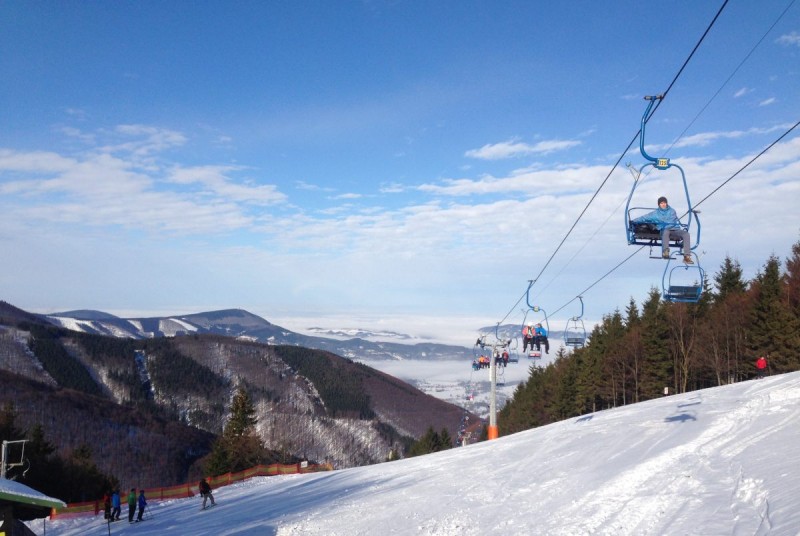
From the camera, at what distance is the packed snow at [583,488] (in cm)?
1315

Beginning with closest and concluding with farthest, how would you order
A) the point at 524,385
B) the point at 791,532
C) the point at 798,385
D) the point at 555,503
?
the point at 791,532 < the point at 555,503 < the point at 798,385 < the point at 524,385

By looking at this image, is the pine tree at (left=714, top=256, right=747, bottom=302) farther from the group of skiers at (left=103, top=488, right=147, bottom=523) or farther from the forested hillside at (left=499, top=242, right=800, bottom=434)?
the group of skiers at (left=103, top=488, right=147, bottom=523)

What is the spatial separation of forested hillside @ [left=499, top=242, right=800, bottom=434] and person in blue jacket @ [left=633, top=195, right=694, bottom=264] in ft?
99.5

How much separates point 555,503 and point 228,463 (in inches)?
1858

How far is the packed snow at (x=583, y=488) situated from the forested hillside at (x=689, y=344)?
617 inches

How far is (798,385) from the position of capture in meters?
23.7

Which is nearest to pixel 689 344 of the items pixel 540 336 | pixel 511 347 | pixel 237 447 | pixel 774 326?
pixel 774 326

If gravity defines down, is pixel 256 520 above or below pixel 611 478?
below

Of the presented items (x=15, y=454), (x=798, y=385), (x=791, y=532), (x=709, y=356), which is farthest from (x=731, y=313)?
(x=15, y=454)

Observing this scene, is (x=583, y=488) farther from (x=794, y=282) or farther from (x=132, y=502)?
(x=794, y=282)

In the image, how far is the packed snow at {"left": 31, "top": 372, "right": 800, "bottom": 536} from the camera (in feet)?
43.1

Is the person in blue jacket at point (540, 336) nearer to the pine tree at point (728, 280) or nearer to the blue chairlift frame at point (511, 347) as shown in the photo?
the blue chairlift frame at point (511, 347)

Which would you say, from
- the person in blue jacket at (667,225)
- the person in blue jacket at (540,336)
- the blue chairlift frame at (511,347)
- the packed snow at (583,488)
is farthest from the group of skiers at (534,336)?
the person in blue jacket at (667,225)

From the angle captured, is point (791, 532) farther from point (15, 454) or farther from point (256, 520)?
point (15, 454)
